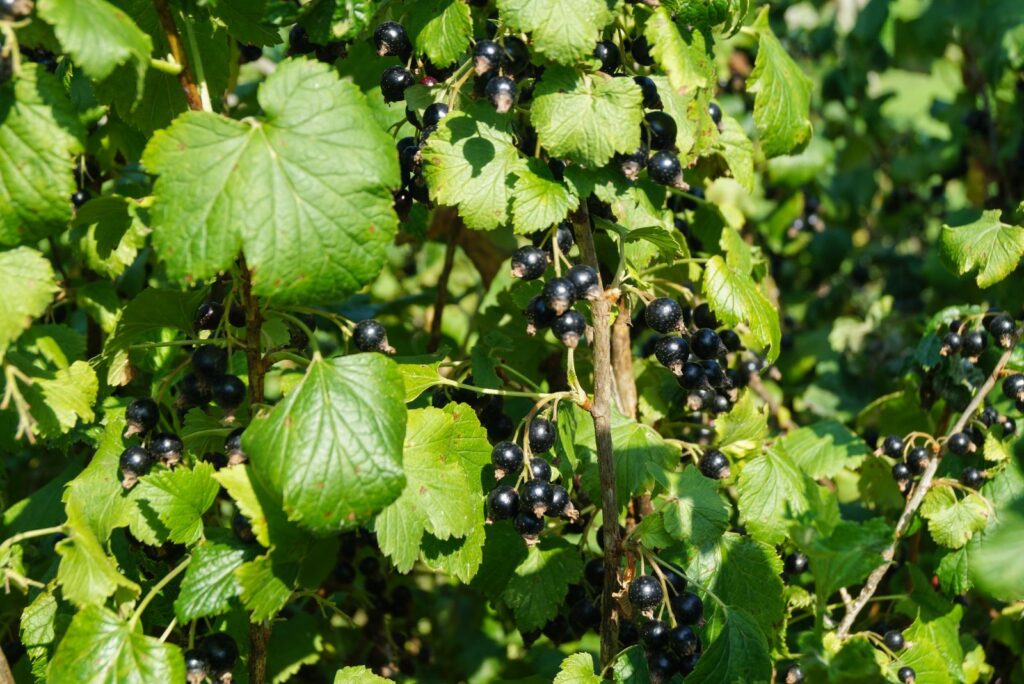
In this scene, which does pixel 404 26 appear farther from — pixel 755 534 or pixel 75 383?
pixel 755 534

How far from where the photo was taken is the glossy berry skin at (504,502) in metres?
1.92

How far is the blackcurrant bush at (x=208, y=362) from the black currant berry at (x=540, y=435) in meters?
0.61

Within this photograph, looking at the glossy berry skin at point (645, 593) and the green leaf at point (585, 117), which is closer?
the green leaf at point (585, 117)

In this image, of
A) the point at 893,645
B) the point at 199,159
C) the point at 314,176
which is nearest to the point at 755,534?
the point at 893,645

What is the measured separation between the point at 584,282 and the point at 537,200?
179 millimetres

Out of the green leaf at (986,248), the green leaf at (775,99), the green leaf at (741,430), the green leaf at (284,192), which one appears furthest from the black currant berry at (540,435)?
the green leaf at (986,248)

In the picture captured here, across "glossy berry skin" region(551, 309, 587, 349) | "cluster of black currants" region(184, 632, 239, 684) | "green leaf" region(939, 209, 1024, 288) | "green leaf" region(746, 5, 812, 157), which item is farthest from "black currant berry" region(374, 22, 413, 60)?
"green leaf" region(939, 209, 1024, 288)

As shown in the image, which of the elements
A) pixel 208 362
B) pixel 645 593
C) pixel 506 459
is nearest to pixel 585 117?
pixel 506 459

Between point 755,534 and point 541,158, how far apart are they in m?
1.04

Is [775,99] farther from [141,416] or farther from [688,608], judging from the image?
[141,416]

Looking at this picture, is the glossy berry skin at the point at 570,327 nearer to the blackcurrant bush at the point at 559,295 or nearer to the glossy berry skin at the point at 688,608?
the blackcurrant bush at the point at 559,295

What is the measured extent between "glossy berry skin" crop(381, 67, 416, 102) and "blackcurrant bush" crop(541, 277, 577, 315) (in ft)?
1.72

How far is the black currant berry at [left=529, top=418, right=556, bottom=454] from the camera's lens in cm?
195

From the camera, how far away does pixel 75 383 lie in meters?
1.88
